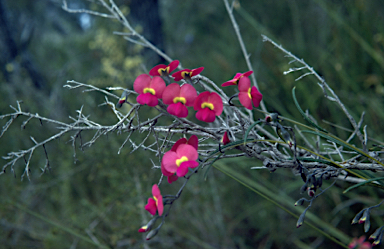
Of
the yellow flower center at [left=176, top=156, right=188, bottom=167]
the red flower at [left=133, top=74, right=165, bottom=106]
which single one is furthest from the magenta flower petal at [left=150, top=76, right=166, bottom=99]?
the yellow flower center at [left=176, top=156, right=188, bottom=167]

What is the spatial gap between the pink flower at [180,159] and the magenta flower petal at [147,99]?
0.08 metres

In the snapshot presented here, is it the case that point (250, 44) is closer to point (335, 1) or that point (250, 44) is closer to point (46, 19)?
point (335, 1)

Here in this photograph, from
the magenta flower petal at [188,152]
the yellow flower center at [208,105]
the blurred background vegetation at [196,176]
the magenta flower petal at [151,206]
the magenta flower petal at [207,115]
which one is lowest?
the blurred background vegetation at [196,176]

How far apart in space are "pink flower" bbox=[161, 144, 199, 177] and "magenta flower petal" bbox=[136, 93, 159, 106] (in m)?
0.08

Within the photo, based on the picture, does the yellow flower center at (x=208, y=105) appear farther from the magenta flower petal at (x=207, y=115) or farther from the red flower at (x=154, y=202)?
the red flower at (x=154, y=202)

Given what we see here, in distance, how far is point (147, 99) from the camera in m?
0.45

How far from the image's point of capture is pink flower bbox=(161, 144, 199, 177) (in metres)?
0.44

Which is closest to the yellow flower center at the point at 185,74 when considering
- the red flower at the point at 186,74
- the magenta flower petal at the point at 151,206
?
the red flower at the point at 186,74

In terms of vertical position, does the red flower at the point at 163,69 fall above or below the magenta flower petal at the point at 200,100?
above

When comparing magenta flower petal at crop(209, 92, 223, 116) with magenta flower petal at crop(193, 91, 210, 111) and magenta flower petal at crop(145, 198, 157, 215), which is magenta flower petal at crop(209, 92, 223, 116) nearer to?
magenta flower petal at crop(193, 91, 210, 111)

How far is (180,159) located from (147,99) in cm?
11

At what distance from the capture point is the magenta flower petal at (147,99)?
44 centimetres

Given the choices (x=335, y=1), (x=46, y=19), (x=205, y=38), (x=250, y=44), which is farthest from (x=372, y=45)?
(x=46, y=19)

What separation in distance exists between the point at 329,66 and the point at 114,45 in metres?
1.88
